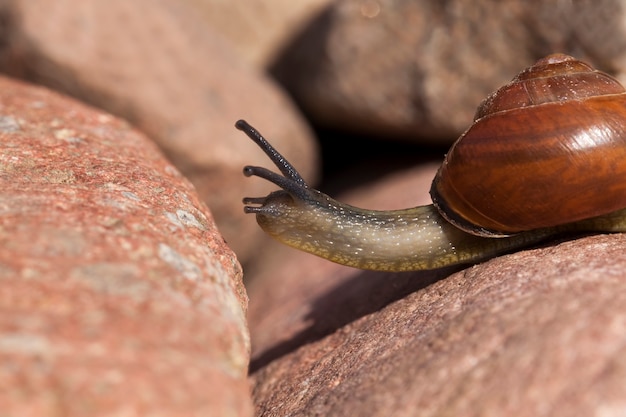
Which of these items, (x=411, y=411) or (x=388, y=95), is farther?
(x=388, y=95)

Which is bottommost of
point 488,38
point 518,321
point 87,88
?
point 87,88

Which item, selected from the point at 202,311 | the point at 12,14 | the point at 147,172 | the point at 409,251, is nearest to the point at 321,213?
the point at 409,251

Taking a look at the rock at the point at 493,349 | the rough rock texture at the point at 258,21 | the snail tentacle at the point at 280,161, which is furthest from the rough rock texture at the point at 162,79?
the rock at the point at 493,349

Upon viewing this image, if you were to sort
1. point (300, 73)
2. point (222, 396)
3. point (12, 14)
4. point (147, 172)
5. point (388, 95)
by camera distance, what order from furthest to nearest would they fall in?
point (300, 73) → point (388, 95) → point (12, 14) → point (147, 172) → point (222, 396)

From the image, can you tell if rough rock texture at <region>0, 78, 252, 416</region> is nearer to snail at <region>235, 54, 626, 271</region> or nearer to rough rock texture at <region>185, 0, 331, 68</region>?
snail at <region>235, 54, 626, 271</region>

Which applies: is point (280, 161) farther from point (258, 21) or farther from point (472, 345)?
point (258, 21)

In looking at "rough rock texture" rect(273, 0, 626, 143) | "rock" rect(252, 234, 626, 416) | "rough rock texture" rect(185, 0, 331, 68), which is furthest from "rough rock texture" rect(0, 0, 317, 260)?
"rock" rect(252, 234, 626, 416)

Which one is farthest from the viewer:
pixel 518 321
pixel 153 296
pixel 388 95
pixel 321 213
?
pixel 388 95

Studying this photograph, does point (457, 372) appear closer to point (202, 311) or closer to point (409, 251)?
point (202, 311)
